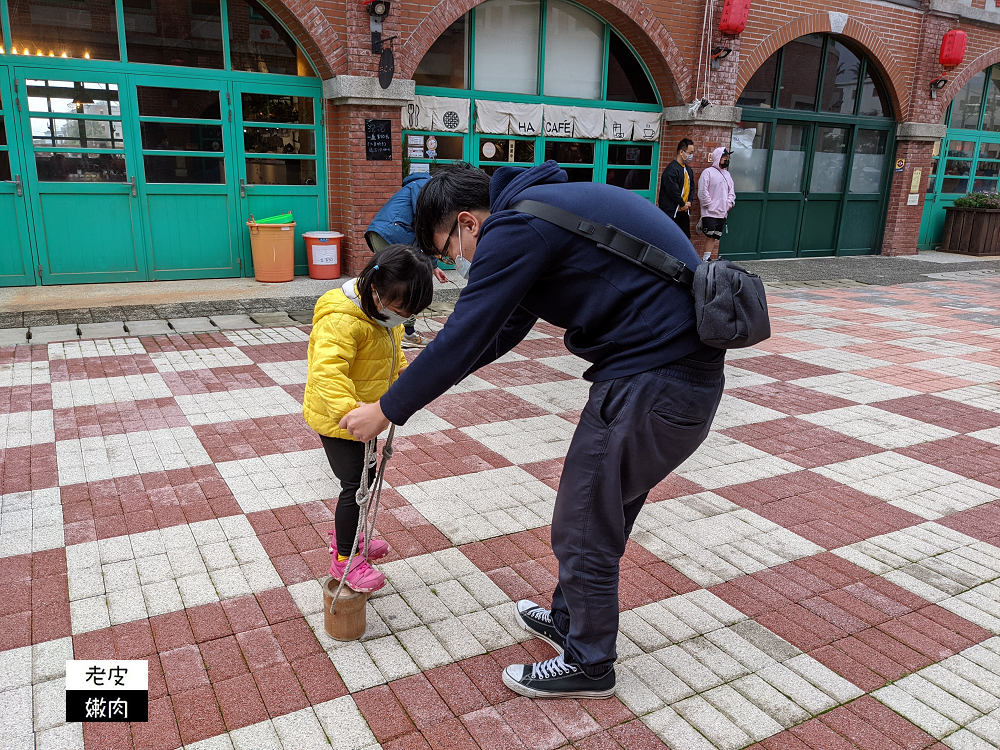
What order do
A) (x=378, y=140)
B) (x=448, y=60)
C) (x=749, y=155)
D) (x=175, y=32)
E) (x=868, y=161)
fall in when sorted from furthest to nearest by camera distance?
1. (x=868, y=161)
2. (x=749, y=155)
3. (x=448, y=60)
4. (x=378, y=140)
5. (x=175, y=32)

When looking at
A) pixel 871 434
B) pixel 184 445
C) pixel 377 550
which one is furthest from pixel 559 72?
pixel 377 550

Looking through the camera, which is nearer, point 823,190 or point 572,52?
point 572,52

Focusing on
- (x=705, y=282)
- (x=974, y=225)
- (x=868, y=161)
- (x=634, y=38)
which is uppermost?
(x=634, y=38)

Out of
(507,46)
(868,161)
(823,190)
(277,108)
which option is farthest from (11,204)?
(868,161)

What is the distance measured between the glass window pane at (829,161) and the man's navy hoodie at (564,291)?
44.1 ft

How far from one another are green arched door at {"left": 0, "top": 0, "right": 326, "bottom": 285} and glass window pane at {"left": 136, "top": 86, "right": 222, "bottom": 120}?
0.04 ft

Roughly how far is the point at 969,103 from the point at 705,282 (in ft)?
57.9

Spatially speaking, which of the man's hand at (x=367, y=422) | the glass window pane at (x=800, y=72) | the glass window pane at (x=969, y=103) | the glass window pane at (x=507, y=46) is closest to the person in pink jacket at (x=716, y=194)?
the glass window pane at (x=800, y=72)

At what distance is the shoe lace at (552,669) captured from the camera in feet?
8.38

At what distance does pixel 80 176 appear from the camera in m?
8.74

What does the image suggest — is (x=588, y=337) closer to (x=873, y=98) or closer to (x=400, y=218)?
(x=400, y=218)

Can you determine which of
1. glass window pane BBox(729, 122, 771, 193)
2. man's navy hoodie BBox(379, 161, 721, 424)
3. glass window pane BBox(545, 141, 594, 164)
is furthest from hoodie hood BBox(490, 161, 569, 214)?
glass window pane BBox(729, 122, 771, 193)

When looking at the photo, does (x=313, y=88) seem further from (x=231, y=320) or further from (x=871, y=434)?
(x=871, y=434)

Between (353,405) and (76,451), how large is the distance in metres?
2.69
